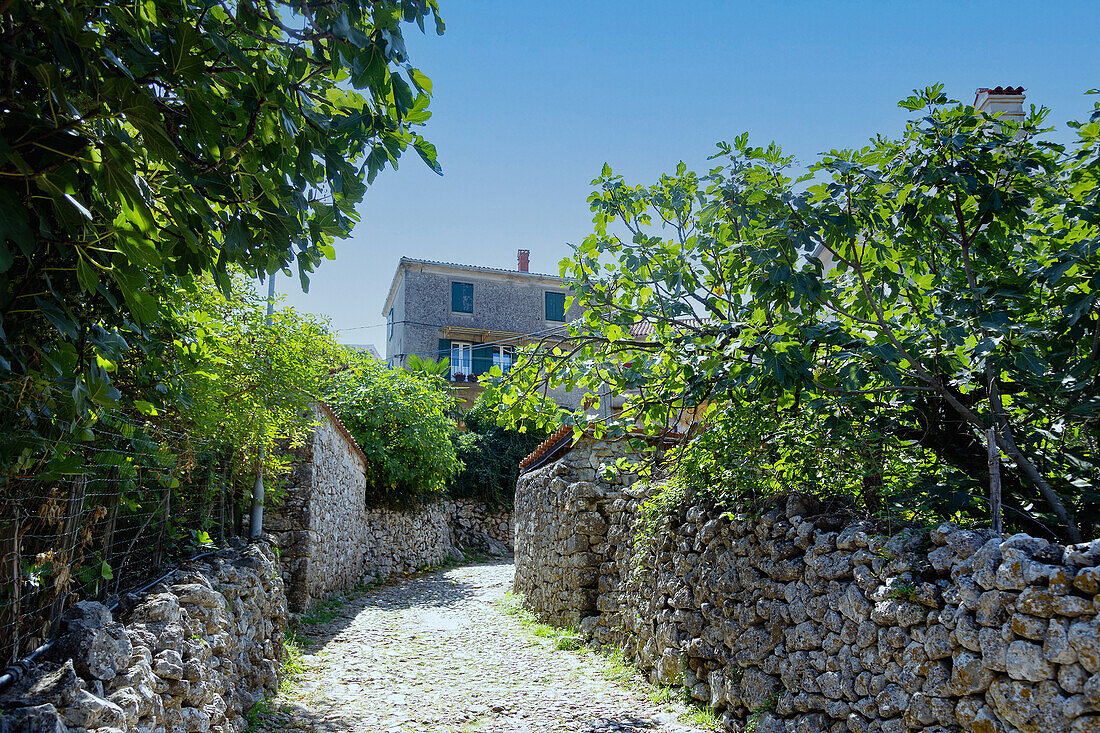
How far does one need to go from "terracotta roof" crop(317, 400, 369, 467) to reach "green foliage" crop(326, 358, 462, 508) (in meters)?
0.77

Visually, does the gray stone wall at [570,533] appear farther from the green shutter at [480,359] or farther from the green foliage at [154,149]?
the green shutter at [480,359]

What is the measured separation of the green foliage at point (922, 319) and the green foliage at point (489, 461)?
1576cm

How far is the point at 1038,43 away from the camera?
5555 millimetres

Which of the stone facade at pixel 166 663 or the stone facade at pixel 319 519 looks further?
the stone facade at pixel 319 519

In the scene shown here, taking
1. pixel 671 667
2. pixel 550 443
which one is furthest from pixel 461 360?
Result: pixel 671 667

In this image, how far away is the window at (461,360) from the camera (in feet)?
79.6

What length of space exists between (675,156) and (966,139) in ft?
6.81

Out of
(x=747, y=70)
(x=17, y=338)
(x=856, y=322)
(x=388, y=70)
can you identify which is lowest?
(x=17, y=338)

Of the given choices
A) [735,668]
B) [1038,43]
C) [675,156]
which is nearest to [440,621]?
[735,668]

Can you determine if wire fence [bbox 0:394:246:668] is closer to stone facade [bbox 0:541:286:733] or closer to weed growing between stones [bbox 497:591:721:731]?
stone facade [bbox 0:541:286:733]

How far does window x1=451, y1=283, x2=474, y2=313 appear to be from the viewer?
80.4ft

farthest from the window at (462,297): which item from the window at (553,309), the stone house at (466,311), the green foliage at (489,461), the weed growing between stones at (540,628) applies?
the weed growing between stones at (540,628)

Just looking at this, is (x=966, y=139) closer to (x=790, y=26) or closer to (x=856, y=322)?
(x=856, y=322)

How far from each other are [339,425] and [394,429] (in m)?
4.28
